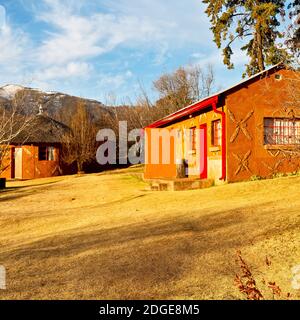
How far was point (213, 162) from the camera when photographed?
50.9 feet

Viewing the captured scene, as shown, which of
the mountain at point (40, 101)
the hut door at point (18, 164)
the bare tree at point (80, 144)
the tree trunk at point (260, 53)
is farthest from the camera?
the bare tree at point (80, 144)

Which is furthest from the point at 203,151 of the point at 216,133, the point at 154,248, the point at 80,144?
the point at 80,144

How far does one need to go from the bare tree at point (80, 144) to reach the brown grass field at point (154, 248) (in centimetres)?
2080

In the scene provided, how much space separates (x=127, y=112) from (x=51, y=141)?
44.9 feet

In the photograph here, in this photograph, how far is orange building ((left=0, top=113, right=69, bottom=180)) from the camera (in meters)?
30.8

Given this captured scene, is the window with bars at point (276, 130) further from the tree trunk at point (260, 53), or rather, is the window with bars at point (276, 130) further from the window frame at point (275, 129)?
the tree trunk at point (260, 53)

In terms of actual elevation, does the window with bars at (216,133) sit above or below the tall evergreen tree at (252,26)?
below

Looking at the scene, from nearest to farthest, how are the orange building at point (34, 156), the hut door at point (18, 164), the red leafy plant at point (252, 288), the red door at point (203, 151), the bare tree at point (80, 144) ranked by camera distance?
the red leafy plant at point (252, 288) → the red door at point (203, 151) → the orange building at point (34, 156) → the hut door at point (18, 164) → the bare tree at point (80, 144)

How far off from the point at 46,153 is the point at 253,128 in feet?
→ 69.5

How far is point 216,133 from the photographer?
15602 mm

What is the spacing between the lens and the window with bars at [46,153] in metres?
31.1

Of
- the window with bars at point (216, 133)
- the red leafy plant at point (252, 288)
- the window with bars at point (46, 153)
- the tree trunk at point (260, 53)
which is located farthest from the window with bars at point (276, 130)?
the window with bars at point (46, 153)
